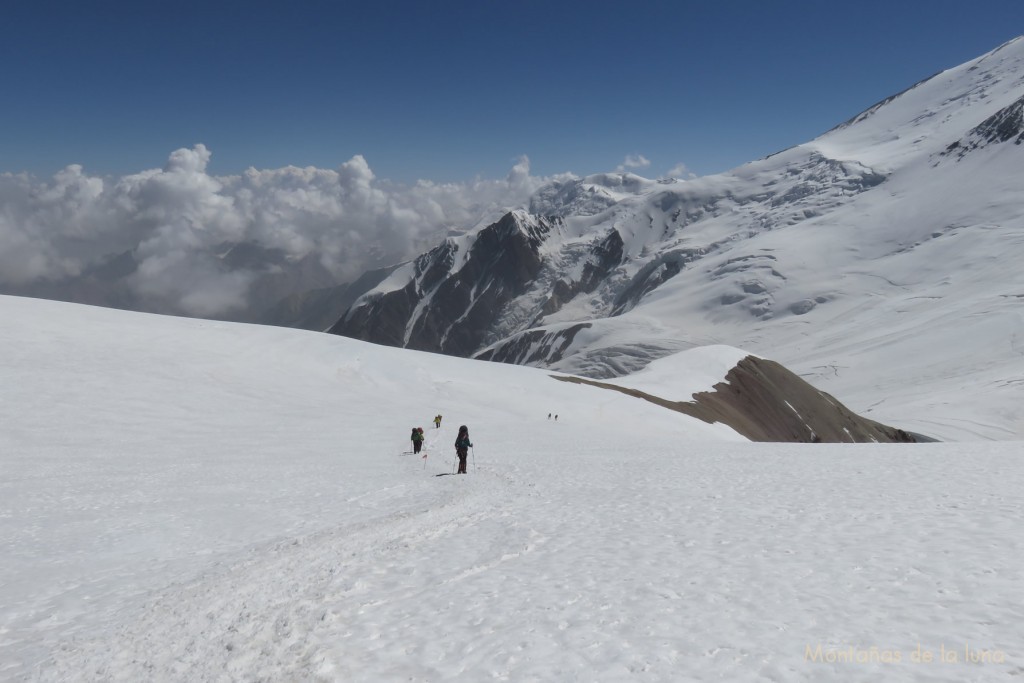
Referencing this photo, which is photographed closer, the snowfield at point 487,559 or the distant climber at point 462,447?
the snowfield at point 487,559

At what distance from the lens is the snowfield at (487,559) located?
8734 millimetres

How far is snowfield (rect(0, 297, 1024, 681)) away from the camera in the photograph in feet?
28.7

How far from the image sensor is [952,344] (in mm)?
160125

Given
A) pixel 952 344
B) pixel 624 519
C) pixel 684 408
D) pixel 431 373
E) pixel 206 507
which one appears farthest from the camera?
pixel 952 344

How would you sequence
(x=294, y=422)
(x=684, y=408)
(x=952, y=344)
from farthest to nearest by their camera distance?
(x=952, y=344) → (x=684, y=408) → (x=294, y=422)

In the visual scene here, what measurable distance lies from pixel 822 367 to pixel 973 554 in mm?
179898

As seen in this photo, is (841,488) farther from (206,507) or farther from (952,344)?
(952,344)

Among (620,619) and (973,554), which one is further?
(973,554)

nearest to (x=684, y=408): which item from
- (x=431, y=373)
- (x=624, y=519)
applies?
(x=431, y=373)

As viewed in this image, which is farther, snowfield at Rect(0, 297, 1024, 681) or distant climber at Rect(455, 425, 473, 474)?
distant climber at Rect(455, 425, 473, 474)

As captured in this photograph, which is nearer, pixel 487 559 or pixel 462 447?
pixel 487 559

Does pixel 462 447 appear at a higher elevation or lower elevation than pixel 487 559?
higher

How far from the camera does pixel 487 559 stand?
520 inches

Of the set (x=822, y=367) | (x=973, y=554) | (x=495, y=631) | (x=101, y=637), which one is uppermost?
(x=822, y=367)
